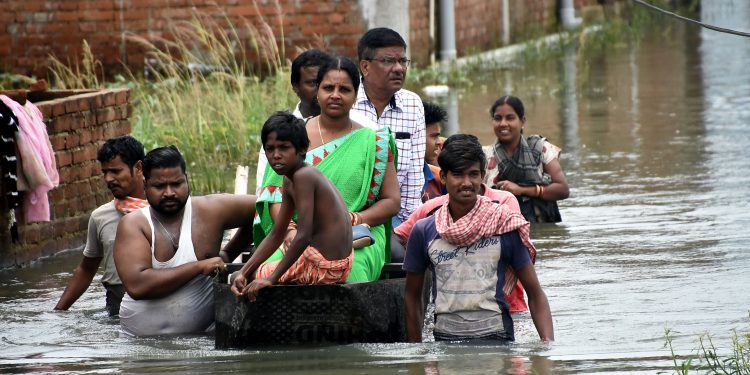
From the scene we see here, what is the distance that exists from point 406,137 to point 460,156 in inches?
64.7

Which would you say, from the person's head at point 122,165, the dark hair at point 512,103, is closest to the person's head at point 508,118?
the dark hair at point 512,103

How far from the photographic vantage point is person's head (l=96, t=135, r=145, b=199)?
Result: 774 centimetres

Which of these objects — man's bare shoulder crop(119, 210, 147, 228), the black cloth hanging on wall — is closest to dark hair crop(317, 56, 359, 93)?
man's bare shoulder crop(119, 210, 147, 228)

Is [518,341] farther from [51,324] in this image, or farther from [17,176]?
[17,176]

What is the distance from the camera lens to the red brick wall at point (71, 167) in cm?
976

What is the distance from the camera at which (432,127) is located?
356 inches

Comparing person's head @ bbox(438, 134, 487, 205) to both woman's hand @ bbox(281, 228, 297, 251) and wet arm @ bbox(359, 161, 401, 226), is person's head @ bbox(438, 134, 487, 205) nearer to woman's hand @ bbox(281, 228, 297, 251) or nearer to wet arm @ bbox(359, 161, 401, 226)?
wet arm @ bbox(359, 161, 401, 226)

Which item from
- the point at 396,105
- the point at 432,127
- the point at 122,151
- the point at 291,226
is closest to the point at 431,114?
the point at 432,127

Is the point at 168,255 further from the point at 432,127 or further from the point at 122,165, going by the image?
the point at 432,127

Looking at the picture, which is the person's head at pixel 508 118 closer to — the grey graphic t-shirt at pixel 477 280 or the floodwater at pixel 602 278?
the floodwater at pixel 602 278

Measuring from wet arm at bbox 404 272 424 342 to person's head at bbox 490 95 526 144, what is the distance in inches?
134

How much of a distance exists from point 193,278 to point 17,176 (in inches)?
102

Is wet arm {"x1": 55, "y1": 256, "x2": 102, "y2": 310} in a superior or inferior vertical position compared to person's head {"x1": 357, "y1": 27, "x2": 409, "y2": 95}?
inferior

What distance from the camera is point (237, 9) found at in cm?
1928
